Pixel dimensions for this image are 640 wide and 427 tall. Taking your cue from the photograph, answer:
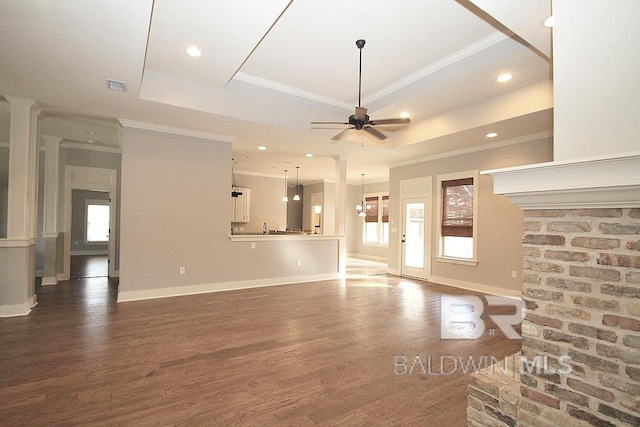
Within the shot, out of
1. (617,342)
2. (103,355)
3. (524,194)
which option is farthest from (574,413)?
(103,355)

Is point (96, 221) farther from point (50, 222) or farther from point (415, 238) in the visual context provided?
point (415, 238)

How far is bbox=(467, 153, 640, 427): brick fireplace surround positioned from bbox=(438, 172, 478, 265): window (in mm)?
4651

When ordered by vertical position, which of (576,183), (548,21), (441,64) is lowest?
(576,183)

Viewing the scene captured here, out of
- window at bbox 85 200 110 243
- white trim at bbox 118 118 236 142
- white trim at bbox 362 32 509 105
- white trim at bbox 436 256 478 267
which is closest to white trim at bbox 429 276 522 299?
white trim at bbox 436 256 478 267

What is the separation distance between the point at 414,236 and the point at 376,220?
12.4ft

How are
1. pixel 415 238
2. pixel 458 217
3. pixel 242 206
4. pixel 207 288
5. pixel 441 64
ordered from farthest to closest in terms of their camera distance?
pixel 242 206
pixel 415 238
pixel 458 217
pixel 207 288
pixel 441 64

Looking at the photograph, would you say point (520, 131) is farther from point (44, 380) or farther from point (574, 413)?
point (44, 380)

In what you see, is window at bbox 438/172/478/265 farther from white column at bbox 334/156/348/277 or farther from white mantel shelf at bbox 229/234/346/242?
white mantel shelf at bbox 229/234/346/242

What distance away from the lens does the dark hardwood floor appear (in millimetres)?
2139

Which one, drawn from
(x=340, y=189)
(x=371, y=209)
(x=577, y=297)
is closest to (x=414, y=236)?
(x=340, y=189)

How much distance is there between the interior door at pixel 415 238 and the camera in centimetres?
712

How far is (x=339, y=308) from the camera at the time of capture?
4676 millimetres

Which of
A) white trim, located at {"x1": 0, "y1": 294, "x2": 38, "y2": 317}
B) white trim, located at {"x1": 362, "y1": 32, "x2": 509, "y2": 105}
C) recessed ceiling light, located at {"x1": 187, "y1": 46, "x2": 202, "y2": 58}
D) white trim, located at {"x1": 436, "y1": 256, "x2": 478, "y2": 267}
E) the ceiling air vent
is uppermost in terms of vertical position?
white trim, located at {"x1": 362, "y1": 32, "x2": 509, "y2": 105}

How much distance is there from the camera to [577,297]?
1608 mm
